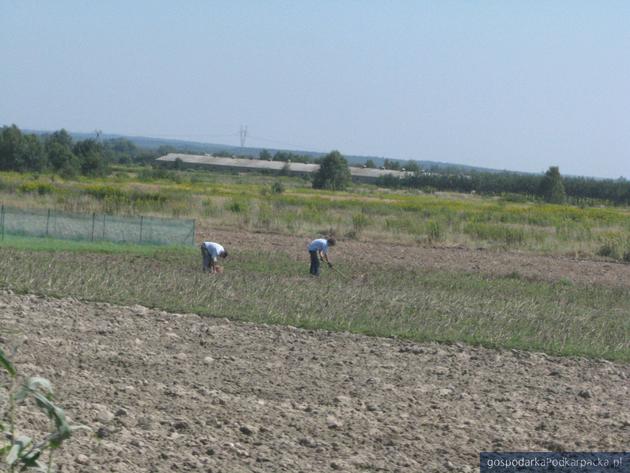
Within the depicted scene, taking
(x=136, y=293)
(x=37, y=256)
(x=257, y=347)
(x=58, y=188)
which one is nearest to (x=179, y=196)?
(x=58, y=188)

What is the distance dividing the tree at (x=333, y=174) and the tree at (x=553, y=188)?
1854 cm

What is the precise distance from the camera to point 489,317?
1939cm

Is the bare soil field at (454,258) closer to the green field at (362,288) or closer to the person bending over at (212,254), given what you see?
the green field at (362,288)

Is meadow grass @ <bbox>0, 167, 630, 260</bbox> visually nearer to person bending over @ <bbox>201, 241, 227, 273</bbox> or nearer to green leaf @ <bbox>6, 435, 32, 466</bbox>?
person bending over @ <bbox>201, 241, 227, 273</bbox>

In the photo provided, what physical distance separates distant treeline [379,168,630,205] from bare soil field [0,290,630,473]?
91260 millimetres

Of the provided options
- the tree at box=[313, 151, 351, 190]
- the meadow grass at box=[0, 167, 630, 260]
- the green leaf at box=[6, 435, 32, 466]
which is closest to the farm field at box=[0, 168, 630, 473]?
the green leaf at box=[6, 435, 32, 466]

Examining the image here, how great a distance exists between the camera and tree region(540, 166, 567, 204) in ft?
301

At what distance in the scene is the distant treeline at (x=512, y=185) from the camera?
355 ft

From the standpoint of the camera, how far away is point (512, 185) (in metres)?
115

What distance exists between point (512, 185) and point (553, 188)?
22.7 meters

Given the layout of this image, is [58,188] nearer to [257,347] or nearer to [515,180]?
[257,347]

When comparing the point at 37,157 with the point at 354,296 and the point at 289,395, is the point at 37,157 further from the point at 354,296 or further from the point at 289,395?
the point at 289,395

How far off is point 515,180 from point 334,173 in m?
33.3

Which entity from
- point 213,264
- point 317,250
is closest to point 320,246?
point 317,250
